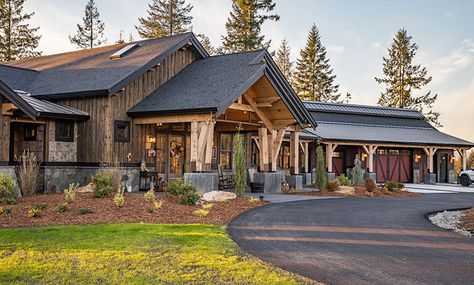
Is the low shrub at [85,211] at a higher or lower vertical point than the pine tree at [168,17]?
lower

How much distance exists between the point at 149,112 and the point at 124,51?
5.11 meters

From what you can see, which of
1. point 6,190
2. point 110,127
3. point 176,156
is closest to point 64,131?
point 110,127

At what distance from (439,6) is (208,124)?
11.1 metres

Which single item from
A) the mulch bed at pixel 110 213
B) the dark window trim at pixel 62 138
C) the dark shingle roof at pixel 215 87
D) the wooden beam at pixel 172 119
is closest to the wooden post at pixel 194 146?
the wooden beam at pixel 172 119

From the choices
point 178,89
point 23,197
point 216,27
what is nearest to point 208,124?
point 178,89

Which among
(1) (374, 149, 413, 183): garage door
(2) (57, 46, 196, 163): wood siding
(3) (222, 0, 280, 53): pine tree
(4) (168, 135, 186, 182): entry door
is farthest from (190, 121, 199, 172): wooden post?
(3) (222, 0, 280, 53): pine tree

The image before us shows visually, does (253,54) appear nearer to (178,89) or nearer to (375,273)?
(178,89)

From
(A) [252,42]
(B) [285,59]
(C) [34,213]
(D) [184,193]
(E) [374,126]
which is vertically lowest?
(C) [34,213]

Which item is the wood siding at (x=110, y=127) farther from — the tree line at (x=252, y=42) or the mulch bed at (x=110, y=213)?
the tree line at (x=252, y=42)

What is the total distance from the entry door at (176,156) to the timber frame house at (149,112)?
4 cm

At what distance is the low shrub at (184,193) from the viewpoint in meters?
13.6

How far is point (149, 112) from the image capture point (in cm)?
1762

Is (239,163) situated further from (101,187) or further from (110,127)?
(110,127)

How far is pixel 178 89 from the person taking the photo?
18.9 meters
